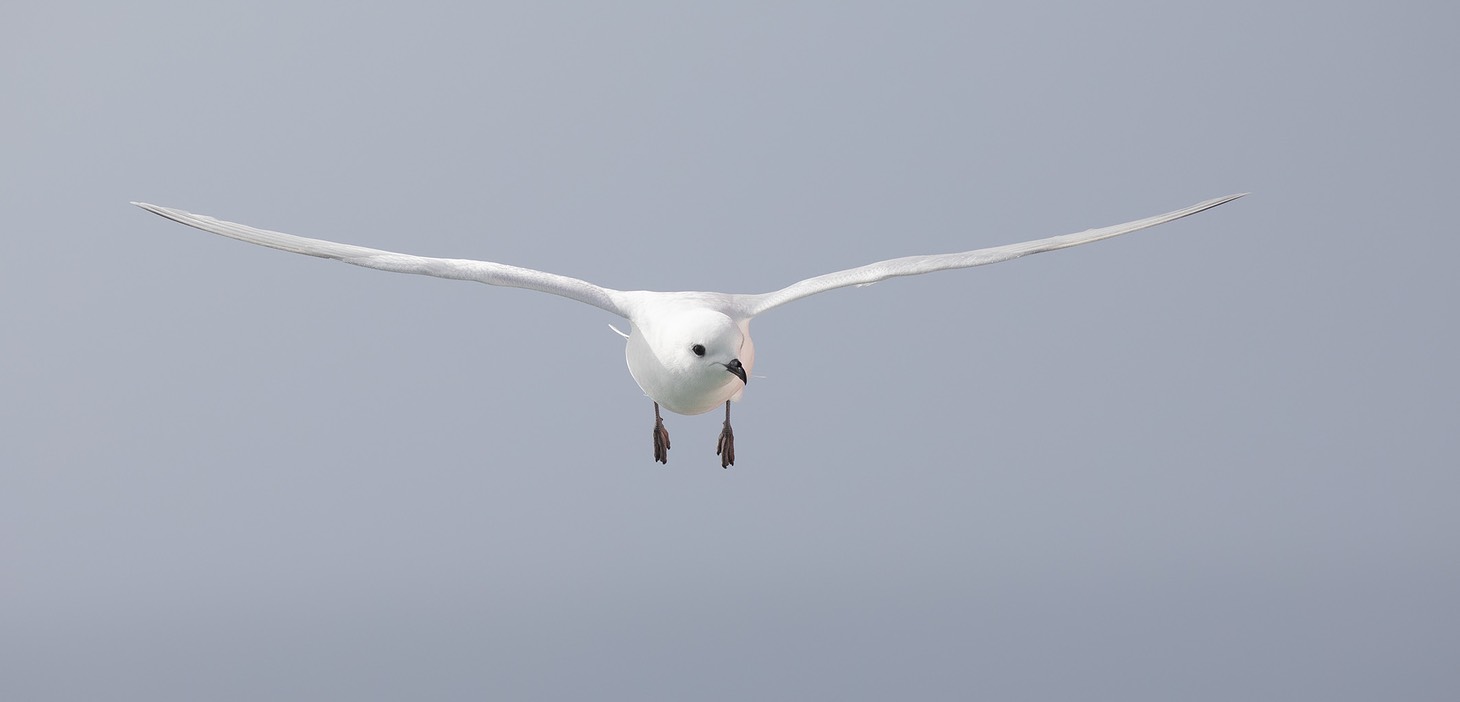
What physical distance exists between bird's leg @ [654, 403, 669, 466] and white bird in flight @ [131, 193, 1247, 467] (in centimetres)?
61

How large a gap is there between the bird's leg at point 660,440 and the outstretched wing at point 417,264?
3.86 feet

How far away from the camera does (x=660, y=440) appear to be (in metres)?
14.6

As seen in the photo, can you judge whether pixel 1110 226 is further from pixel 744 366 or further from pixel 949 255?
pixel 744 366

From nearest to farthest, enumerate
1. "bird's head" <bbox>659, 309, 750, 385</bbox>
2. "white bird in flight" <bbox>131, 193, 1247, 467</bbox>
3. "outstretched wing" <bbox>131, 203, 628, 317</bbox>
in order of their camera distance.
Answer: "bird's head" <bbox>659, 309, 750, 385</bbox> < "white bird in flight" <bbox>131, 193, 1247, 467</bbox> < "outstretched wing" <bbox>131, 203, 628, 317</bbox>

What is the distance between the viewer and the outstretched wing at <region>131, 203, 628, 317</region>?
13523mm

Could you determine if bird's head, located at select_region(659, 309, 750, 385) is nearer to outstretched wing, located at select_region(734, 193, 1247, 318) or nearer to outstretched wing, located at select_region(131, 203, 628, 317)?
outstretched wing, located at select_region(734, 193, 1247, 318)

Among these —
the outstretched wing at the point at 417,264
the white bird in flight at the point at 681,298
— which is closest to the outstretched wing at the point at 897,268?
the white bird in flight at the point at 681,298

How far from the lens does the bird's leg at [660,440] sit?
47.7ft

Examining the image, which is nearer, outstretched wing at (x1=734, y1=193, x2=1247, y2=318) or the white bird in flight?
the white bird in flight

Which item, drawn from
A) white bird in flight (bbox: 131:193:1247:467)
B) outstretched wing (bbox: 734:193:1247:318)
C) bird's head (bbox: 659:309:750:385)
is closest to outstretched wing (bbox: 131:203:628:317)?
white bird in flight (bbox: 131:193:1247:467)

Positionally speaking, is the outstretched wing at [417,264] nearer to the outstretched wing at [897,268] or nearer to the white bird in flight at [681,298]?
the white bird in flight at [681,298]

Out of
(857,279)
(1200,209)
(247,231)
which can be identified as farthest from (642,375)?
(1200,209)

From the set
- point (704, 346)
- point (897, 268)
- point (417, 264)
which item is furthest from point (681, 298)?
point (417, 264)

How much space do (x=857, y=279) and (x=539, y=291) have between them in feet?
7.37
